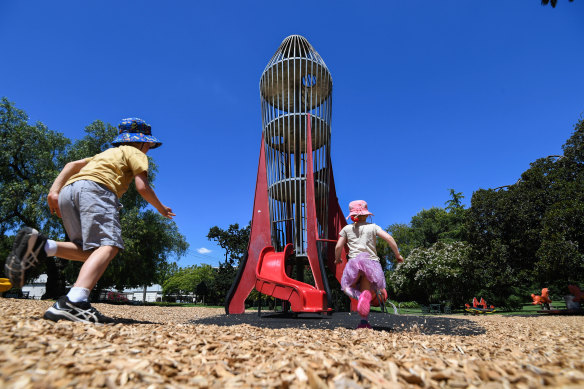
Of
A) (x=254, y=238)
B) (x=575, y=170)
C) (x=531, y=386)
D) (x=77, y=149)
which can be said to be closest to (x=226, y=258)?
(x=77, y=149)

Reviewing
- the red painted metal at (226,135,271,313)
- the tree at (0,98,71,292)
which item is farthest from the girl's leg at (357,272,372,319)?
the tree at (0,98,71,292)

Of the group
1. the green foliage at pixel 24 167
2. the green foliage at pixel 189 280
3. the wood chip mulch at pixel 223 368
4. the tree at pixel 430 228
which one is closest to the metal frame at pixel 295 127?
the wood chip mulch at pixel 223 368

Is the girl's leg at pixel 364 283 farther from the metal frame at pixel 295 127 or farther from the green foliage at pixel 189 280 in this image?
the green foliage at pixel 189 280

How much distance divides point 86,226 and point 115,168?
0.60 meters

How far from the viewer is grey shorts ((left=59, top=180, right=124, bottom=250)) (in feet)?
8.68

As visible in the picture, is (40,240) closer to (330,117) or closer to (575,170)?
(330,117)

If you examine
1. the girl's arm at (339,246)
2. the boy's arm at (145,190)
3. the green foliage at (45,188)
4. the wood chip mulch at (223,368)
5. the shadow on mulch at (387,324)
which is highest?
the green foliage at (45,188)

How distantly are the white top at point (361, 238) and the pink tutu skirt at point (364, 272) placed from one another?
0.10m

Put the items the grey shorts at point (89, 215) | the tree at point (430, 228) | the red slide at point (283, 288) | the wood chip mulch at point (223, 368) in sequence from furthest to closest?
the tree at point (430, 228) < the red slide at point (283, 288) < the grey shorts at point (89, 215) < the wood chip mulch at point (223, 368)

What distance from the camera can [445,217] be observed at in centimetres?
3944

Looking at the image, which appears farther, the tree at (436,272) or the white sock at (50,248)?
the tree at (436,272)

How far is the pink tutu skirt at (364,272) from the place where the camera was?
3980 mm

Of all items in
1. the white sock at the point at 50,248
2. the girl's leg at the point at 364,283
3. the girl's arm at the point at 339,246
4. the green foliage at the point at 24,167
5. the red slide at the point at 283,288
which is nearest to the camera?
the white sock at the point at 50,248

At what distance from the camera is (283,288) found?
21.9 feet
